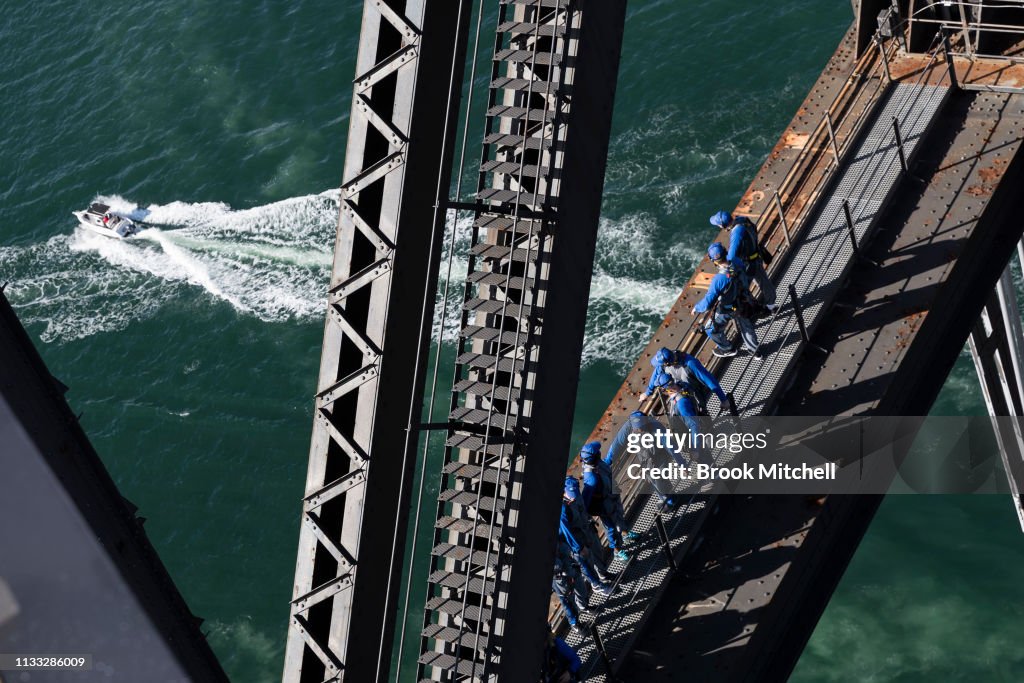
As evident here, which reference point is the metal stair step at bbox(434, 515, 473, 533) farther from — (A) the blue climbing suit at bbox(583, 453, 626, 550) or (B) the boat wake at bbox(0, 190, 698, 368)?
(B) the boat wake at bbox(0, 190, 698, 368)

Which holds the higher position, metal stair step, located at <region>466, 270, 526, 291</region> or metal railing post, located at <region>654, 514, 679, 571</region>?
metal railing post, located at <region>654, 514, 679, 571</region>

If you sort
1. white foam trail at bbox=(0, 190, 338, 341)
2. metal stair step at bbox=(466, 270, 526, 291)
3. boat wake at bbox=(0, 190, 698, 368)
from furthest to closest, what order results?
white foam trail at bbox=(0, 190, 338, 341), boat wake at bbox=(0, 190, 698, 368), metal stair step at bbox=(466, 270, 526, 291)

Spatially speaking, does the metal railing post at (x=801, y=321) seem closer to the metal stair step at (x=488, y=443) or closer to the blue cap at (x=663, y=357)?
the blue cap at (x=663, y=357)

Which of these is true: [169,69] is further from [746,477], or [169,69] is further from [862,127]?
[746,477]

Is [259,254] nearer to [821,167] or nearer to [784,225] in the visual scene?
[821,167]

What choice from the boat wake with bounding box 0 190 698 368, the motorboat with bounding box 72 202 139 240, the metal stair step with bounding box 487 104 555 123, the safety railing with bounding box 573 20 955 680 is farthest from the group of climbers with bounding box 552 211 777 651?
the motorboat with bounding box 72 202 139 240

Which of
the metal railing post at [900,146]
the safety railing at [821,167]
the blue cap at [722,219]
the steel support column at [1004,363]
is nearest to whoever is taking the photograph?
the blue cap at [722,219]

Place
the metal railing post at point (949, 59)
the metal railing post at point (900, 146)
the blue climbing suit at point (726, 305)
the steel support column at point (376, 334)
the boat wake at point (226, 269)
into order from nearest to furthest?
the steel support column at point (376, 334) → the blue climbing suit at point (726, 305) → the metal railing post at point (900, 146) → the metal railing post at point (949, 59) → the boat wake at point (226, 269)
